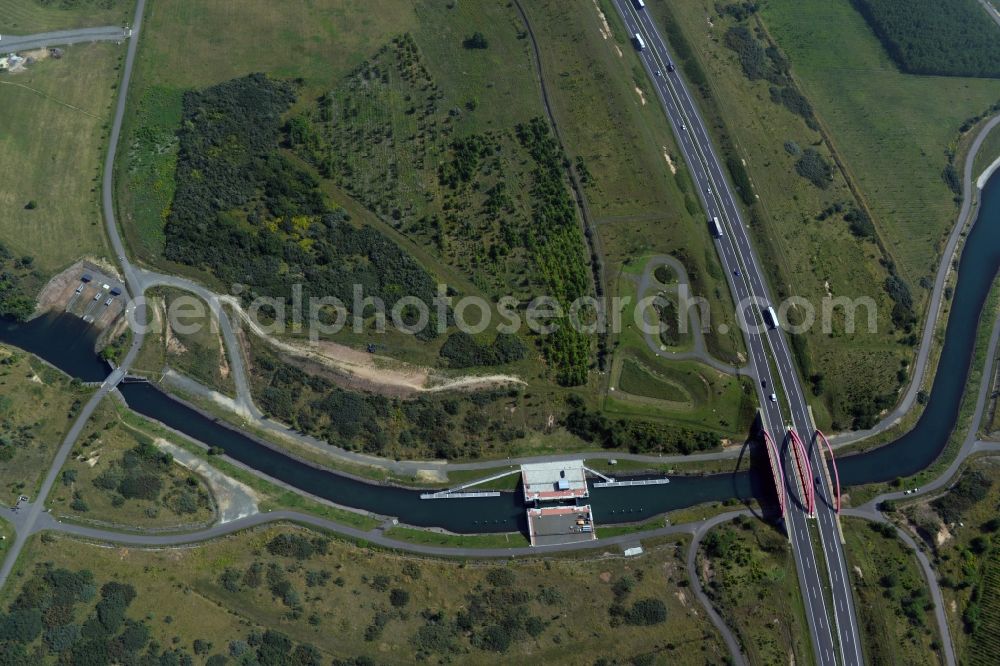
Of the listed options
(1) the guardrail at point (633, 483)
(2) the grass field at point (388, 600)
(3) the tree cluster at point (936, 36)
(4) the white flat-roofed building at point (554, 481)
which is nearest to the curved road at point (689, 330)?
(1) the guardrail at point (633, 483)

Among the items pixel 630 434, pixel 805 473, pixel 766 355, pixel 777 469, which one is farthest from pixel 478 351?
pixel 805 473

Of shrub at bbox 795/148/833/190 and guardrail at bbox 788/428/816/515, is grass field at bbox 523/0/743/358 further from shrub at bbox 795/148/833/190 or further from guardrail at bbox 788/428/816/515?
shrub at bbox 795/148/833/190

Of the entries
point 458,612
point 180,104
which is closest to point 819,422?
point 458,612

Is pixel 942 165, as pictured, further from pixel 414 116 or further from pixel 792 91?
pixel 414 116

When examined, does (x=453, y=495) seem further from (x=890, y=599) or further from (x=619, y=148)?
(x=619, y=148)

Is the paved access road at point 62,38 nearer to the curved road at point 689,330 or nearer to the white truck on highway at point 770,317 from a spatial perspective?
the curved road at point 689,330
